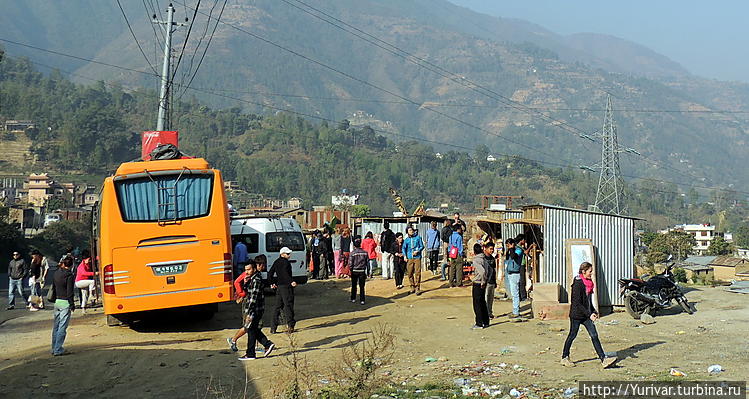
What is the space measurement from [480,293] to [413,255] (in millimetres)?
5300

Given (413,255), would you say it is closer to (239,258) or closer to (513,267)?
(513,267)

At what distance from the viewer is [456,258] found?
21.1m

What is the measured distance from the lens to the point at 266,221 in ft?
75.8

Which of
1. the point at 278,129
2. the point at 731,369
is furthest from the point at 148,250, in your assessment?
the point at 278,129

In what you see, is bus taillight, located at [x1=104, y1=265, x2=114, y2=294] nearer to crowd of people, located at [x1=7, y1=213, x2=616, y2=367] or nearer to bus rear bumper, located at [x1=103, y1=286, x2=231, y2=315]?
bus rear bumper, located at [x1=103, y1=286, x2=231, y2=315]

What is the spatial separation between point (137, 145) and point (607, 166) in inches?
4031

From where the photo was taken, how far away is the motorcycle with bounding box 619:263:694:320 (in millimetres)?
15719

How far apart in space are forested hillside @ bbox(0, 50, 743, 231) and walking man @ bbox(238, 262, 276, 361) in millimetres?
123233

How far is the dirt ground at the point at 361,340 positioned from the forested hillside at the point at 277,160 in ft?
390

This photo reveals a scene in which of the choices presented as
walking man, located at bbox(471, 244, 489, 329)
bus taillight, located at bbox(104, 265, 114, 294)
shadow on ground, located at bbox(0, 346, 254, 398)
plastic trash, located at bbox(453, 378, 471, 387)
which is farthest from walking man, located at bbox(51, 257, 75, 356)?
walking man, located at bbox(471, 244, 489, 329)

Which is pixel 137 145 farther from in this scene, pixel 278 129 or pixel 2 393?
pixel 2 393

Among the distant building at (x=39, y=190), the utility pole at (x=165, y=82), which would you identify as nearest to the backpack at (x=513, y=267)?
the utility pole at (x=165, y=82)

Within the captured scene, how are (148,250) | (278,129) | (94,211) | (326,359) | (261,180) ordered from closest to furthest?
(326,359) → (148,250) → (94,211) → (261,180) → (278,129)

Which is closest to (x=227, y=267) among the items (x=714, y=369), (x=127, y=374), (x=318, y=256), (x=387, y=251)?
(x=127, y=374)
